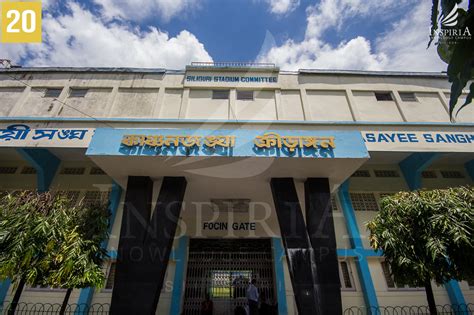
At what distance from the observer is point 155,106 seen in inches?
488

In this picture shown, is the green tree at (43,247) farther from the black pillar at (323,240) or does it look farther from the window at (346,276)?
the window at (346,276)

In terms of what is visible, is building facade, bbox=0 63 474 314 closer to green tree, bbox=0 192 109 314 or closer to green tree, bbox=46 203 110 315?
green tree, bbox=46 203 110 315

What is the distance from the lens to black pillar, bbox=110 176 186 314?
22.6ft

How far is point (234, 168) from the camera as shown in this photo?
26.6 feet

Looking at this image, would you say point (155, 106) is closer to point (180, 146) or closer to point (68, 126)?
point (68, 126)

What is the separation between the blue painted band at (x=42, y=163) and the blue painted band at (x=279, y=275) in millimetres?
10276

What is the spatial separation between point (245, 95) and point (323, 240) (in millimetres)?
8186

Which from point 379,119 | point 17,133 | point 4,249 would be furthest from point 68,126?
point 379,119

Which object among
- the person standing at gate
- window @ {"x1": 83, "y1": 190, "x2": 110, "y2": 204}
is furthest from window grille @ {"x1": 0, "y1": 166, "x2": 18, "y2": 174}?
the person standing at gate

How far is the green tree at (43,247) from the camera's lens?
241 inches

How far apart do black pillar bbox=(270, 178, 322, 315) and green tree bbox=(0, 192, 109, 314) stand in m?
5.29

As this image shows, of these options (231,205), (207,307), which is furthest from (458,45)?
(207,307)

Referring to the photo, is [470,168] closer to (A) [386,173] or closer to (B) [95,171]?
(A) [386,173]

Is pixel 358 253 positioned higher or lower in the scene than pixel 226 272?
higher
